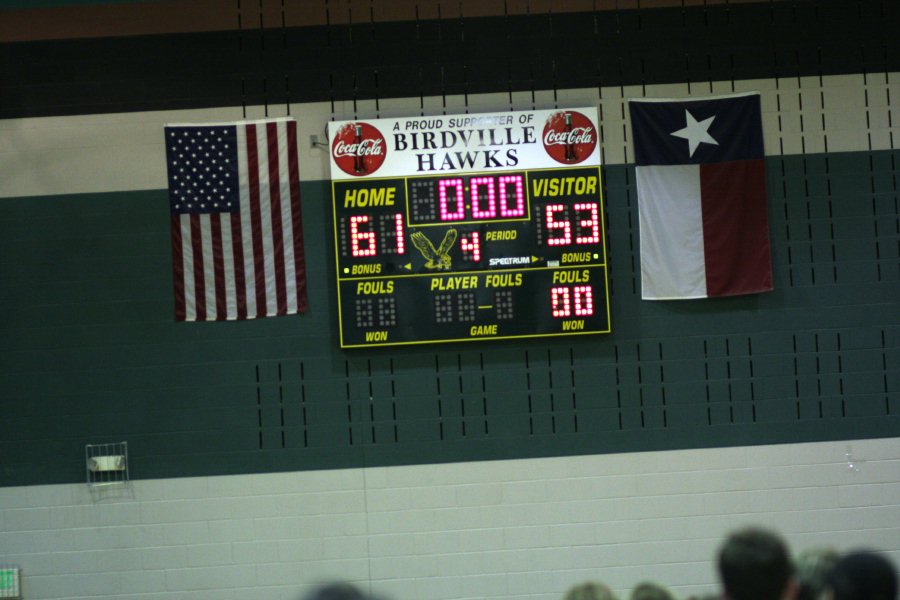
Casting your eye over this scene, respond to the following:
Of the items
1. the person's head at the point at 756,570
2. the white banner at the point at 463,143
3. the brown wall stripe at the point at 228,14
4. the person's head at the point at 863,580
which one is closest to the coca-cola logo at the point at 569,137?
the white banner at the point at 463,143

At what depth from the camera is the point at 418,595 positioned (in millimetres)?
6941

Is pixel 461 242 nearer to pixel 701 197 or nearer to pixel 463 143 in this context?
pixel 463 143

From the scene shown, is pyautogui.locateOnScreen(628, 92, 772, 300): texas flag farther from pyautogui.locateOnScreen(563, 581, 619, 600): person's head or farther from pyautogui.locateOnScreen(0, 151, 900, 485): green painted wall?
pyautogui.locateOnScreen(563, 581, 619, 600): person's head

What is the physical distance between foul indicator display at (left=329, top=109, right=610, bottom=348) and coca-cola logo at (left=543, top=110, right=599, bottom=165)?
0.14 feet

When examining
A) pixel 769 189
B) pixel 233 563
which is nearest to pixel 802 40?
pixel 769 189

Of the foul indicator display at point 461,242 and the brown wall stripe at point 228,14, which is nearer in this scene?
the foul indicator display at point 461,242

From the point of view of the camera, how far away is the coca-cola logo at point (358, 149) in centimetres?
698

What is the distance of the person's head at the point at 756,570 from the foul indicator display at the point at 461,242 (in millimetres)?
4949

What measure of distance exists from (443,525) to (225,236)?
2.94 meters

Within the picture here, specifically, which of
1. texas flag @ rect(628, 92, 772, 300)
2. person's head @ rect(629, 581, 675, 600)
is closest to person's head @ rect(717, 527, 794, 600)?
person's head @ rect(629, 581, 675, 600)

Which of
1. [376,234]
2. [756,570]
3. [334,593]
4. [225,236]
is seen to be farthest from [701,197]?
[334,593]

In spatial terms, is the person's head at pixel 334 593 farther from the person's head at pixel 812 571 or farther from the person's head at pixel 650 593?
the person's head at pixel 812 571

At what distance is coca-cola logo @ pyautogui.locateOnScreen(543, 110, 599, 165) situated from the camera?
7023 mm

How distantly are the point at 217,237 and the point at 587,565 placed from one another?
13.1 ft
